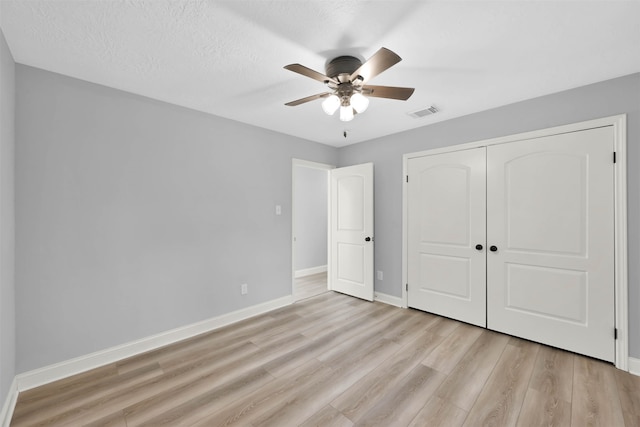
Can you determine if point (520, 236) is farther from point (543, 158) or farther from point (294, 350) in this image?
point (294, 350)

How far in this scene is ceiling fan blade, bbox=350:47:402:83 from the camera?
4.87ft

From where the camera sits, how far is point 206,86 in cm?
238

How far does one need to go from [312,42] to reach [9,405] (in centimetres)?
313

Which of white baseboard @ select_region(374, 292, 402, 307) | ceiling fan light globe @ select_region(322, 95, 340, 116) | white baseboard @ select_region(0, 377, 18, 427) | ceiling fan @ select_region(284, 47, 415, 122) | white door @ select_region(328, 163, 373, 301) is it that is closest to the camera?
white baseboard @ select_region(0, 377, 18, 427)

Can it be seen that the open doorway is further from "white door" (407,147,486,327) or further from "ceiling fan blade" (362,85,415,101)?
"ceiling fan blade" (362,85,415,101)

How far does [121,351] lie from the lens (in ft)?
7.78

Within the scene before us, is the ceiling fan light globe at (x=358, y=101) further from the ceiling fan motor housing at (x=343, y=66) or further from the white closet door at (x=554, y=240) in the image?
the white closet door at (x=554, y=240)

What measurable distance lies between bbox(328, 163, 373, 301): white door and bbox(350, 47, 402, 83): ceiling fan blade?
7.09ft

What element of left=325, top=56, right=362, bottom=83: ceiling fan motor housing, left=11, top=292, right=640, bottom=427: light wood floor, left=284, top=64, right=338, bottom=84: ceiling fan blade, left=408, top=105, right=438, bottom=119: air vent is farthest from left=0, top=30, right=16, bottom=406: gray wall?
left=408, top=105, right=438, bottom=119: air vent

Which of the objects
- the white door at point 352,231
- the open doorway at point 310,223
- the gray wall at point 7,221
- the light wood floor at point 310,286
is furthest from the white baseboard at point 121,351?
the open doorway at point 310,223

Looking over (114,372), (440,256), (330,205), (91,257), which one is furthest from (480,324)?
(91,257)

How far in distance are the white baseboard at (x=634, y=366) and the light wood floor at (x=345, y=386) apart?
0.11 meters

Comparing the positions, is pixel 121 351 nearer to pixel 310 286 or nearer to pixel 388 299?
pixel 310 286

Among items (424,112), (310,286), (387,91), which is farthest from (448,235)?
(310,286)
